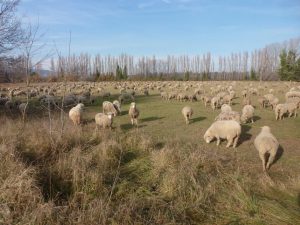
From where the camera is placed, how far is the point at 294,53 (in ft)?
205

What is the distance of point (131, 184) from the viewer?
24.0 ft

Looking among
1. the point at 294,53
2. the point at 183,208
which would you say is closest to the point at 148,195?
the point at 183,208

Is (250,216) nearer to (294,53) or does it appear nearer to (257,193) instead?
(257,193)

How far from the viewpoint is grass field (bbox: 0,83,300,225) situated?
218 inches

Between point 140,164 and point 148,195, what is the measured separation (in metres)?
1.86

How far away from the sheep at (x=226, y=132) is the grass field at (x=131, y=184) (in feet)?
4.36

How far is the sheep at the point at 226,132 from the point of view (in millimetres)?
11867

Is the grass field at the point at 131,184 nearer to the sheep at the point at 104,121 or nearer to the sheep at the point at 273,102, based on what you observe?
the sheep at the point at 104,121

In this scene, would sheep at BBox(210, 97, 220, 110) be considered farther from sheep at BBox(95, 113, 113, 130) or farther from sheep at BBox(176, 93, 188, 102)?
sheep at BBox(95, 113, 113, 130)

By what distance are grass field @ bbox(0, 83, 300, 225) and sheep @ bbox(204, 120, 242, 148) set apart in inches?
52.3

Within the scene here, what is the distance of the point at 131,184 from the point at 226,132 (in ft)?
19.0

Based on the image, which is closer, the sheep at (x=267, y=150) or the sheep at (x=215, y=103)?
the sheep at (x=267, y=150)

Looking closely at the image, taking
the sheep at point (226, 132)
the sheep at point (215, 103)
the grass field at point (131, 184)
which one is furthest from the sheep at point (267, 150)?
the sheep at point (215, 103)

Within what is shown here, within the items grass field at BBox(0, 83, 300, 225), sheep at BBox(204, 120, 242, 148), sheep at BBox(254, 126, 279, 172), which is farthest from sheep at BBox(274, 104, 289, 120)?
sheep at BBox(254, 126, 279, 172)
